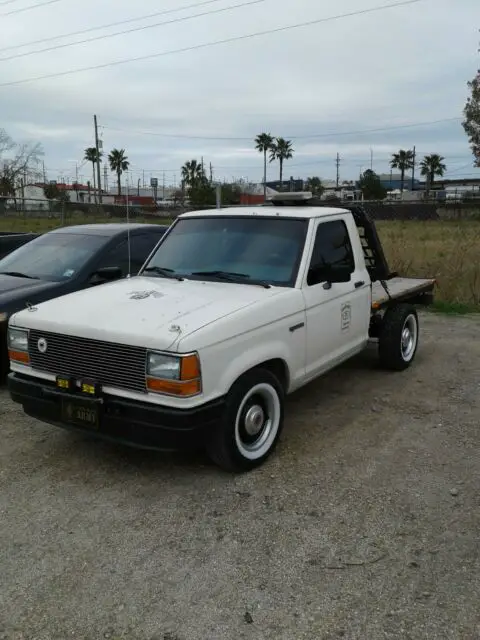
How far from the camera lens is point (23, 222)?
22.4 meters

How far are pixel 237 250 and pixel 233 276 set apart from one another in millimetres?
324

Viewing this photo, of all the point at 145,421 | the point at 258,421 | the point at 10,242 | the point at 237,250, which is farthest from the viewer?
the point at 10,242

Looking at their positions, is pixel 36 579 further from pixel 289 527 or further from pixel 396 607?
pixel 396 607

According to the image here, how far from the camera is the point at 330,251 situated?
5.19 m

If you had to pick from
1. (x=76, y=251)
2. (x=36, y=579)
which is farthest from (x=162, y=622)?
(x=76, y=251)

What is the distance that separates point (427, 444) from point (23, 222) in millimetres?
20762

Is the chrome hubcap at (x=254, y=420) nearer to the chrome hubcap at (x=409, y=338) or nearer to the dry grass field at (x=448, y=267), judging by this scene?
the chrome hubcap at (x=409, y=338)

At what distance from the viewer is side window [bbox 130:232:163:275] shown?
6.97 metres

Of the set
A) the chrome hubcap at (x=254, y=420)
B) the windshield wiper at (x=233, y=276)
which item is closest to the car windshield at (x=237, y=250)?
the windshield wiper at (x=233, y=276)

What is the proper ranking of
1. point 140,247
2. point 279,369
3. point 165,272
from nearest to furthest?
point 279,369
point 165,272
point 140,247

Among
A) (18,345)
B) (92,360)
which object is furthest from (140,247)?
(92,360)

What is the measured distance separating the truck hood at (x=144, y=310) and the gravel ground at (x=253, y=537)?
3.43 feet

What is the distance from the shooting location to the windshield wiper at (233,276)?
456cm

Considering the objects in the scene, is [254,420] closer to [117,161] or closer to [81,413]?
[81,413]
